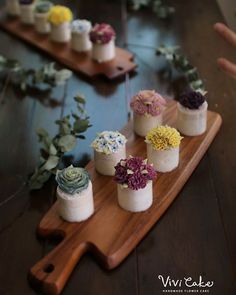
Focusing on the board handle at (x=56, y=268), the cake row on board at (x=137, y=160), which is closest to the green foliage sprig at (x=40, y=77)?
the cake row on board at (x=137, y=160)

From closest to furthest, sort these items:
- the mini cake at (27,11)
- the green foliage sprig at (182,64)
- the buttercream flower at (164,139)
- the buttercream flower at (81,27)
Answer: the buttercream flower at (164,139) < the green foliage sprig at (182,64) < the buttercream flower at (81,27) < the mini cake at (27,11)

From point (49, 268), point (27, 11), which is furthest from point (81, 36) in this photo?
point (49, 268)

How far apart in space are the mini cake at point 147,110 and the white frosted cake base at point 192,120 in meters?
0.04

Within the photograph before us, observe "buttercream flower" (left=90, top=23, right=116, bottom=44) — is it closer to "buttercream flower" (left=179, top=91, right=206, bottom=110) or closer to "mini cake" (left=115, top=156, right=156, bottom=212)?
"buttercream flower" (left=179, top=91, right=206, bottom=110)

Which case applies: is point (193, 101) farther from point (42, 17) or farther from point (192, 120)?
point (42, 17)

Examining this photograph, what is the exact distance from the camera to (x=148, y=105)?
0.96m

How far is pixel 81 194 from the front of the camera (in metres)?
0.78

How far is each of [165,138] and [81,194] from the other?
7.4 inches

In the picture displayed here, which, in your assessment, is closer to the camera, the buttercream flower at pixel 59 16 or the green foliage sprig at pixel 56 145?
the green foliage sprig at pixel 56 145

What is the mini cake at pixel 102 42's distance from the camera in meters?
1.23

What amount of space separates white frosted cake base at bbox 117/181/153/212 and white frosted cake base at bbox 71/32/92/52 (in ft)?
1.96

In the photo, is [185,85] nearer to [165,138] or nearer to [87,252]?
[165,138]

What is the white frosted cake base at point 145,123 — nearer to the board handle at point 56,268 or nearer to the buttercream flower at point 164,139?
the buttercream flower at point 164,139

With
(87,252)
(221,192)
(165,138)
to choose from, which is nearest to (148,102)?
(165,138)
